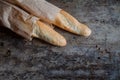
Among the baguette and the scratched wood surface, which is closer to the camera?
the scratched wood surface

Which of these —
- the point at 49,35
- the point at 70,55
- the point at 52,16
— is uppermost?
the point at 52,16

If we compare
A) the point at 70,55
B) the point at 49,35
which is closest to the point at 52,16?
the point at 49,35

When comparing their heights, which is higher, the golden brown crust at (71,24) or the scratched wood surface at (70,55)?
the golden brown crust at (71,24)

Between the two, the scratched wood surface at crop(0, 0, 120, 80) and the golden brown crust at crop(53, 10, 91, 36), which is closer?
the scratched wood surface at crop(0, 0, 120, 80)

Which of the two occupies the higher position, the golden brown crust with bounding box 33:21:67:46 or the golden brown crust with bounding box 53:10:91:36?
the golden brown crust with bounding box 53:10:91:36

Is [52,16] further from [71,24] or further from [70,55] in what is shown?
[70,55]

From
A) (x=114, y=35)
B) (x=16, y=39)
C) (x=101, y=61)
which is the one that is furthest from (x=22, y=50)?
(x=114, y=35)

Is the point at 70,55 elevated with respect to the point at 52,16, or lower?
lower

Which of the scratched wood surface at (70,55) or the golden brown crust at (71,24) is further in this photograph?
the golden brown crust at (71,24)
